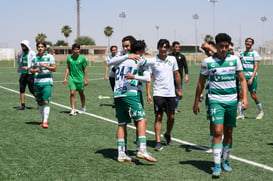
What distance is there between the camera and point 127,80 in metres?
6.76

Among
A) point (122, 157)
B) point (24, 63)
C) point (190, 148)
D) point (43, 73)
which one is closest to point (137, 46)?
point (122, 157)

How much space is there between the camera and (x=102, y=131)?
32.3 feet

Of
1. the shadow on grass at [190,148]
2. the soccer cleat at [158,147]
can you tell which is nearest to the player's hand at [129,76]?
the soccer cleat at [158,147]

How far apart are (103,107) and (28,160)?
7.25 metres

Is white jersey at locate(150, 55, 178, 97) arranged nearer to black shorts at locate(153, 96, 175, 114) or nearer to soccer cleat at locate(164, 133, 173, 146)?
black shorts at locate(153, 96, 175, 114)

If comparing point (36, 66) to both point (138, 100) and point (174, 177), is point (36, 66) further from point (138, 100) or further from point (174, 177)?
point (174, 177)

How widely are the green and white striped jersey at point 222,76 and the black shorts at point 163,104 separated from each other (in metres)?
2.01

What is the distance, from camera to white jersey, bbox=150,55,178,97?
26.9ft

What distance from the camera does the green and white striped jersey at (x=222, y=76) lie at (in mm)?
6141

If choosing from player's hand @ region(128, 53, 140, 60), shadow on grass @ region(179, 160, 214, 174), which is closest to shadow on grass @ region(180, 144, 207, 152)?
shadow on grass @ region(179, 160, 214, 174)

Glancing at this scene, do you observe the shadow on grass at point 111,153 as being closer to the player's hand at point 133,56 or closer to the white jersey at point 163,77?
the white jersey at point 163,77

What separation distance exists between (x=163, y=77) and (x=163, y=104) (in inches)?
21.0

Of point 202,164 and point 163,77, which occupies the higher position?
point 163,77

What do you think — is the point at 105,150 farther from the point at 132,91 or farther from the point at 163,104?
the point at 132,91
